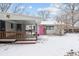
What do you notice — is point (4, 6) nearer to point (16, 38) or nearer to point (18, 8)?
point (18, 8)

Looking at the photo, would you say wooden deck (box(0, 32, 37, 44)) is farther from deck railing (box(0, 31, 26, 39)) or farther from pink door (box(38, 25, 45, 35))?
pink door (box(38, 25, 45, 35))

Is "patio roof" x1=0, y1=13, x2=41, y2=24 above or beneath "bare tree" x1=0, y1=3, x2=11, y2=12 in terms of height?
beneath

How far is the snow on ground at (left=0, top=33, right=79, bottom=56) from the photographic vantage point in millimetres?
A: 3178

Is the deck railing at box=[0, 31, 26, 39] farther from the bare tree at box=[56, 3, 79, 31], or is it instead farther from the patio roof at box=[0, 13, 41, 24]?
Result: the bare tree at box=[56, 3, 79, 31]

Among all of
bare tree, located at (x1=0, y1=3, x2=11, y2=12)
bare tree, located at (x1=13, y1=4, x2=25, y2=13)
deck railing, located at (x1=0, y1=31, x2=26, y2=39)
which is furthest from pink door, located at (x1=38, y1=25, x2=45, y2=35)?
bare tree, located at (x1=0, y1=3, x2=11, y2=12)

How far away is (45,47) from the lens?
127 inches

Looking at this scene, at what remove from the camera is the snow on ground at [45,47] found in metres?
3.18

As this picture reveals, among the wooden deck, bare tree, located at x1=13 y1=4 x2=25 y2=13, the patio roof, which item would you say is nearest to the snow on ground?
the wooden deck

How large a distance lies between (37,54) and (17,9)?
0.73 m

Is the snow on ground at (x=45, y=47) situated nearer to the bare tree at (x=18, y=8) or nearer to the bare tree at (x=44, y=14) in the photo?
the bare tree at (x=44, y=14)

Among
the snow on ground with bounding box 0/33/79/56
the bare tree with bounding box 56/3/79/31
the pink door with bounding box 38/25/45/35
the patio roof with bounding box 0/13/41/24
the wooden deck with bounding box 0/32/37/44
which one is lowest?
the snow on ground with bounding box 0/33/79/56

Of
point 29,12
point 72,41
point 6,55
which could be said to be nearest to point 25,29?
point 29,12

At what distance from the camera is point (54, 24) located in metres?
3.23

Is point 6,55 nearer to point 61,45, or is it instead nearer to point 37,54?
point 37,54
